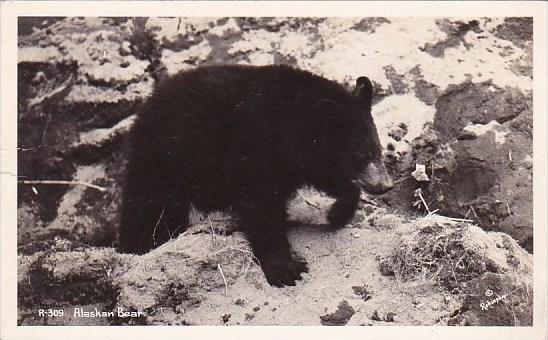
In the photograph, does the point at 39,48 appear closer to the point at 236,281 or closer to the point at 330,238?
the point at 236,281

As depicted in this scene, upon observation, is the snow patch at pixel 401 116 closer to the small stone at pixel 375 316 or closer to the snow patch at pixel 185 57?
the small stone at pixel 375 316

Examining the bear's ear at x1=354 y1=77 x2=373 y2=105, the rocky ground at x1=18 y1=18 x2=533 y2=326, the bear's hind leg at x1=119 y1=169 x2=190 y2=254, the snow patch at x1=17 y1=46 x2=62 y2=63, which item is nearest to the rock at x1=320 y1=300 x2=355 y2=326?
the rocky ground at x1=18 y1=18 x2=533 y2=326

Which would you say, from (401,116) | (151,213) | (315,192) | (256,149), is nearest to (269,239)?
(256,149)

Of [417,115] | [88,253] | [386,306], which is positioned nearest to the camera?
[386,306]

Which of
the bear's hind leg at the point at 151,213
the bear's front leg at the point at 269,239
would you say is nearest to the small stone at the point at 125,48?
the bear's hind leg at the point at 151,213

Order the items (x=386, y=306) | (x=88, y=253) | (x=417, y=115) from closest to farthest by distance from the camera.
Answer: (x=386, y=306), (x=88, y=253), (x=417, y=115)

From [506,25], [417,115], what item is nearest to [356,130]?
[417,115]

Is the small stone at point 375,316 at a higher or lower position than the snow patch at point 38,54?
lower
